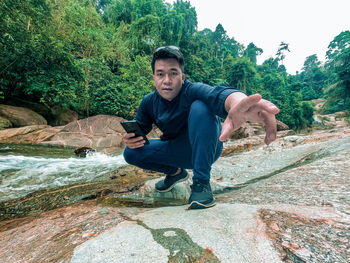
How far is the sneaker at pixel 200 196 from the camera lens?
3.15 feet

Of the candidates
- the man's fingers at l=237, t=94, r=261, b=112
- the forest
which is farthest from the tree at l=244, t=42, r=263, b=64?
the man's fingers at l=237, t=94, r=261, b=112

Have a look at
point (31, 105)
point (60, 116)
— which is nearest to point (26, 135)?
point (60, 116)

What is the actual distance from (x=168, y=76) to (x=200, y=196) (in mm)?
882

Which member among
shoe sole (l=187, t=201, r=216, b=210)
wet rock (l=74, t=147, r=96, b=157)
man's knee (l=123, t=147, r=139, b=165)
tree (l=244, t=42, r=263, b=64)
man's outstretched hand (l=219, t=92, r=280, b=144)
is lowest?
wet rock (l=74, t=147, r=96, b=157)

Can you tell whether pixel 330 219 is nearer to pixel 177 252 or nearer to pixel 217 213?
pixel 217 213

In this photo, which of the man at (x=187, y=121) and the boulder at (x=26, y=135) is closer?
the man at (x=187, y=121)

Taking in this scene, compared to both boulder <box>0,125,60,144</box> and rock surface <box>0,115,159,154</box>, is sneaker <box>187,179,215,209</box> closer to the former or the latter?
rock surface <box>0,115,159,154</box>

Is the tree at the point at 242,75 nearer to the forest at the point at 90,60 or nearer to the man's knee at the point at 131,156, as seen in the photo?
the forest at the point at 90,60

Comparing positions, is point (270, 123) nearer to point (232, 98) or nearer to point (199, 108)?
point (232, 98)

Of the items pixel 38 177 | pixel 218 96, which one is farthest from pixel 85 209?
pixel 38 177

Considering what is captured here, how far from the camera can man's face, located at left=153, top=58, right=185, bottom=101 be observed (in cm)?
127

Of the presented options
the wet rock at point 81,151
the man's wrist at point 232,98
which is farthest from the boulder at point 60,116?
the man's wrist at point 232,98

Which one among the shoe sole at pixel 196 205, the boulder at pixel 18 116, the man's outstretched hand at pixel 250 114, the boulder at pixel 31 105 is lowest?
the shoe sole at pixel 196 205

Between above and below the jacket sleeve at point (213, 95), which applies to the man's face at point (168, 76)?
above
